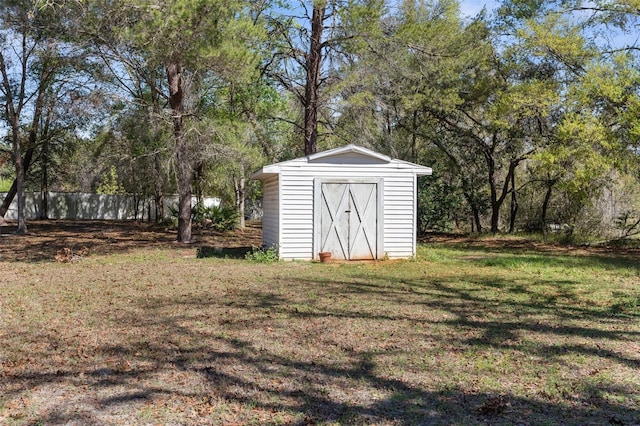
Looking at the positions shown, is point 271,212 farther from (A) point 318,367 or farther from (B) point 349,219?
(A) point 318,367

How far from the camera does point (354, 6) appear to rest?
13461mm

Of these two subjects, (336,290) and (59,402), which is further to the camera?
(336,290)

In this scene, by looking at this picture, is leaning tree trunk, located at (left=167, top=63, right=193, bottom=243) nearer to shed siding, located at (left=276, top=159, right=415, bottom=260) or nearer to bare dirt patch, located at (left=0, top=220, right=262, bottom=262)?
bare dirt patch, located at (left=0, top=220, right=262, bottom=262)

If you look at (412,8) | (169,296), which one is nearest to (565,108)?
(412,8)

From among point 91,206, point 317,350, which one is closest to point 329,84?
point 317,350

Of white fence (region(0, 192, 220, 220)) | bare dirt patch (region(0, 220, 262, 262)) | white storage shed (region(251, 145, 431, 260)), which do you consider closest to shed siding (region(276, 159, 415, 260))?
white storage shed (region(251, 145, 431, 260))

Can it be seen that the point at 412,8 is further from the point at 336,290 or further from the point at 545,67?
the point at 336,290

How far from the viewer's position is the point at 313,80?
591 inches

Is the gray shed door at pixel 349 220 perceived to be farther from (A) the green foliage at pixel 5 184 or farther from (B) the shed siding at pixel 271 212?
(A) the green foliage at pixel 5 184

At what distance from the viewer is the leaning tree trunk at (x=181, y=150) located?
13531mm

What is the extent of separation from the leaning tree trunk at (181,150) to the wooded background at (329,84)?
5 centimetres

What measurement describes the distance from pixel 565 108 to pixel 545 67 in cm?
165

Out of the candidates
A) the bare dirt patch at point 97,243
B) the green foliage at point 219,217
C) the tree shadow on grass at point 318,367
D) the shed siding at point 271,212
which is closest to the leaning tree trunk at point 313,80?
the shed siding at point 271,212

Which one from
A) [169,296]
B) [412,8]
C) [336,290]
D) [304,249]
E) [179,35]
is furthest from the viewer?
[412,8]
